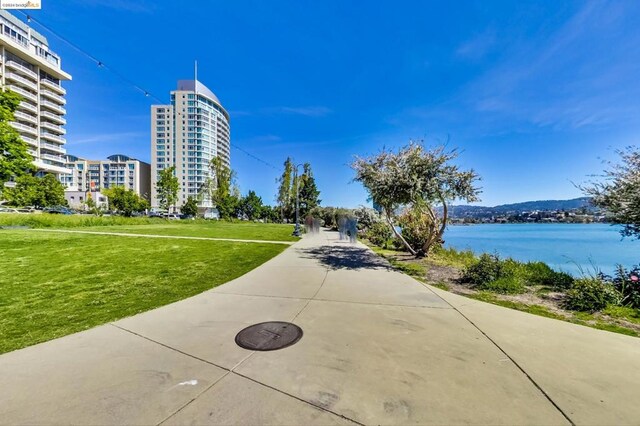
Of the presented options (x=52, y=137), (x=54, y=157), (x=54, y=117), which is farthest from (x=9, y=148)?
(x=54, y=117)

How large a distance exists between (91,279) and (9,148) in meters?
19.3

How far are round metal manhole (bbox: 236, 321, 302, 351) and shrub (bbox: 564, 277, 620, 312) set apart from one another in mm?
5334

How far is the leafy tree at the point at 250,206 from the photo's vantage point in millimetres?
50844

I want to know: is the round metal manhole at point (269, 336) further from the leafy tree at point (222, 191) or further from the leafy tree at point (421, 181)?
the leafy tree at point (222, 191)

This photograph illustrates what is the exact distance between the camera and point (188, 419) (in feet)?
7.07

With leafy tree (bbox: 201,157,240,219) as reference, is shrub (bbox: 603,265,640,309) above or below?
below

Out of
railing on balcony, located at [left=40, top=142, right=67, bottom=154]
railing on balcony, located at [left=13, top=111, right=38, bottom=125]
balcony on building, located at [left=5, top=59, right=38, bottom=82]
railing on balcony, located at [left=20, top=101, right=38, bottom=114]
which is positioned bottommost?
railing on balcony, located at [left=40, top=142, right=67, bottom=154]

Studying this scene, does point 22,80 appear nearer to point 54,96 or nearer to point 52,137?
point 54,96

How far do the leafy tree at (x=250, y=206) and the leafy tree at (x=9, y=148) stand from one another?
32.3 metres

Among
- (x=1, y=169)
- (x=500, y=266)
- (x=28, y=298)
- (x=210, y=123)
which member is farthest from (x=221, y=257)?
(x=210, y=123)

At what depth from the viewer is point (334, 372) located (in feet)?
9.34

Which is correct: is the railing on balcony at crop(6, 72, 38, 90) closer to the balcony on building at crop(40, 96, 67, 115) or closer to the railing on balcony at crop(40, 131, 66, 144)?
the balcony on building at crop(40, 96, 67, 115)

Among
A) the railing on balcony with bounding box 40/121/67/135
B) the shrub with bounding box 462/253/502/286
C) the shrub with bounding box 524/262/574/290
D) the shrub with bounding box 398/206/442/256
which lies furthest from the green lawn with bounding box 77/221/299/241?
the railing on balcony with bounding box 40/121/67/135

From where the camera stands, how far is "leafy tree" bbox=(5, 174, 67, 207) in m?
27.7
